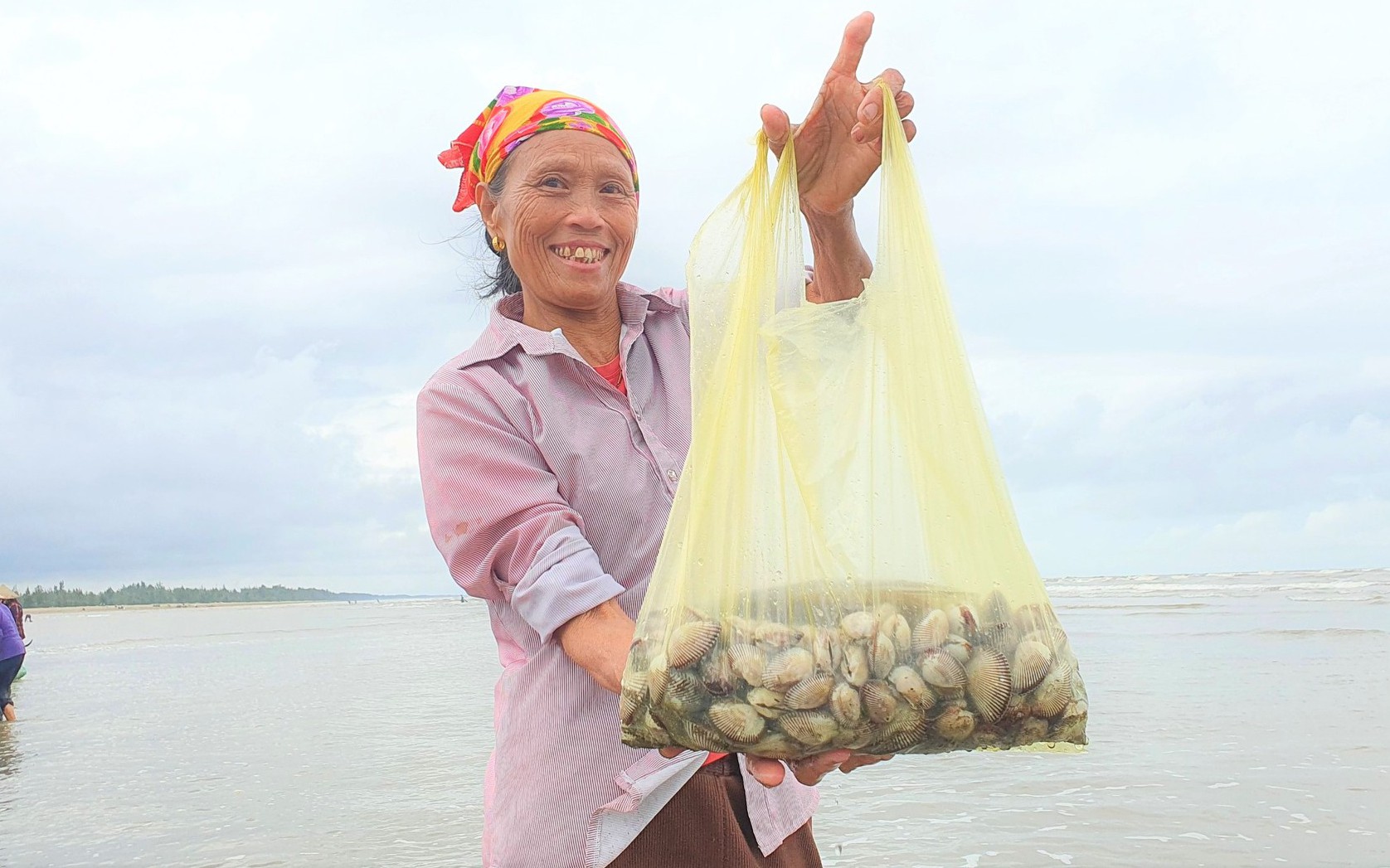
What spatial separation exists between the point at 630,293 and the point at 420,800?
4771 mm

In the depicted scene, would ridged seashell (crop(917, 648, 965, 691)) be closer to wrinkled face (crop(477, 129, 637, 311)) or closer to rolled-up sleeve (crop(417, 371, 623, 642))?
rolled-up sleeve (crop(417, 371, 623, 642))

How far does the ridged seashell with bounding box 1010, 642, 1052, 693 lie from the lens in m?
1.25

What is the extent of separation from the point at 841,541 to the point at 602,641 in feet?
1.28

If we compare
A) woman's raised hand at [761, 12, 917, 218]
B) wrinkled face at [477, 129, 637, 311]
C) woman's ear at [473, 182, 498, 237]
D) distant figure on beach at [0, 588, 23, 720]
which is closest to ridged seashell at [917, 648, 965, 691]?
woman's raised hand at [761, 12, 917, 218]

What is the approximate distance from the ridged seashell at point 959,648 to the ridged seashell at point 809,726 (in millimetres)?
155

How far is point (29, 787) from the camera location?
7.08 meters

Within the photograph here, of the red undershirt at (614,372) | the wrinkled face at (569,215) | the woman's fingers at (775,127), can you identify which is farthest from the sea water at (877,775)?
the woman's fingers at (775,127)

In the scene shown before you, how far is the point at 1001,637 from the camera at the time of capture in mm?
1267

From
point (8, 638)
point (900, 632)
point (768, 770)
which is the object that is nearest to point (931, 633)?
point (900, 632)

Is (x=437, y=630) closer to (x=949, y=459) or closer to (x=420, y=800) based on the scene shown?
(x=420, y=800)

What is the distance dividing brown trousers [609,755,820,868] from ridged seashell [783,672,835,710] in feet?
1.82

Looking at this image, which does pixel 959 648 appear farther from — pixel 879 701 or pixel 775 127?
pixel 775 127

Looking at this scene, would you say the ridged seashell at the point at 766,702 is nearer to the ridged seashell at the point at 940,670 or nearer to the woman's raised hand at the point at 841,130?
the ridged seashell at the point at 940,670

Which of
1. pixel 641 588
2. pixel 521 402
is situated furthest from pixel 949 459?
pixel 521 402
